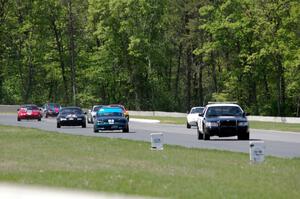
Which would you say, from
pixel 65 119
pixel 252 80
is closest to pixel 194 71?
pixel 252 80

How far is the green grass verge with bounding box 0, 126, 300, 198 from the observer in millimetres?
13188

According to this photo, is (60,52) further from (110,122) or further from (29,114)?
(110,122)

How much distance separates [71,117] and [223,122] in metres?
20.1

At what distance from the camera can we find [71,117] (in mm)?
52500

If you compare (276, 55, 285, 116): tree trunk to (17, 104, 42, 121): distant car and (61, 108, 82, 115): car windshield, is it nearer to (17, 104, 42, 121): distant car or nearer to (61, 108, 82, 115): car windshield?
(17, 104, 42, 121): distant car

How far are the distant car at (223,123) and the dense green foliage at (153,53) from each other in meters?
44.0

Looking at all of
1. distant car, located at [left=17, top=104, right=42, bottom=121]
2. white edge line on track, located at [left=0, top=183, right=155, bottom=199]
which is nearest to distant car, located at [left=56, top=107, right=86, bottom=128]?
distant car, located at [left=17, top=104, right=42, bottom=121]

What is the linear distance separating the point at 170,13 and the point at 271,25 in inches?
841

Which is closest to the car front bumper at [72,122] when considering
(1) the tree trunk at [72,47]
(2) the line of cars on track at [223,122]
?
(2) the line of cars on track at [223,122]

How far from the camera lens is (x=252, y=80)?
8919 centimetres

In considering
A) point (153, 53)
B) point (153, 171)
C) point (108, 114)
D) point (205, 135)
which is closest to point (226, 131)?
point (205, 135)

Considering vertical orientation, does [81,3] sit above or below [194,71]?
above

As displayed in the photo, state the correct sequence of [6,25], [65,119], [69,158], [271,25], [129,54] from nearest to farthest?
[69,158] → [65,119] → [271,25] → [129,54] → [6,25]

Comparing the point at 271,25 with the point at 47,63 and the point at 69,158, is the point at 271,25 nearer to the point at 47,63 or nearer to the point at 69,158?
the point at 47,63
